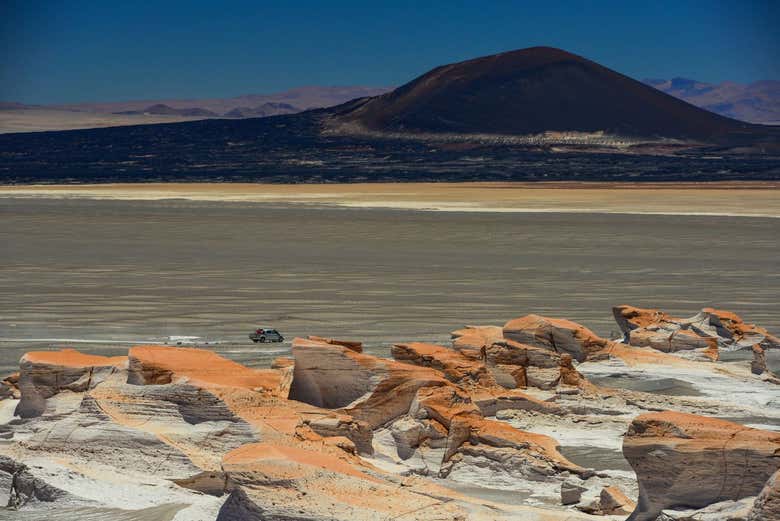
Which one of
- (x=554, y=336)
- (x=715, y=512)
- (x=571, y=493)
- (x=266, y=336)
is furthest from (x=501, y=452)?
(x=266, y=336)

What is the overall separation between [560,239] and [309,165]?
55664 millimetres

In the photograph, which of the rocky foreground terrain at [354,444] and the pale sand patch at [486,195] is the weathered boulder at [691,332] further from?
the pale sand patch at [486,195]

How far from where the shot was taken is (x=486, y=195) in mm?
56781

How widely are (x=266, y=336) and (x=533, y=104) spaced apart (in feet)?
364

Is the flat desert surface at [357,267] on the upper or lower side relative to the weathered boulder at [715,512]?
lower

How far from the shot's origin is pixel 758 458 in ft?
22.5

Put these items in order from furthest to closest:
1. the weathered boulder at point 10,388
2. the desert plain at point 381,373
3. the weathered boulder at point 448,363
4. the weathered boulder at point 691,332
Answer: the weathered boulder at point 691,332 < the weathered boulder at point 448,363 < the weathered boulder at point 10,388 < the desert plain at point 381,373

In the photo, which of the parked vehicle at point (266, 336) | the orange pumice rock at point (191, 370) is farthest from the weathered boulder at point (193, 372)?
the parked vehicle at point (266, 336)

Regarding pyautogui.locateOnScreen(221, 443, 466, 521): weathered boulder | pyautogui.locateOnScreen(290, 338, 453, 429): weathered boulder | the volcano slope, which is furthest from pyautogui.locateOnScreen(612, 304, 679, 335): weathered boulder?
the volcano slope

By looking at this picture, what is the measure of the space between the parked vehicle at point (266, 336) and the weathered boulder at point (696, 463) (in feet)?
29.0

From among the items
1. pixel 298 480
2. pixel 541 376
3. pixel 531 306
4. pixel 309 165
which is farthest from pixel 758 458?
pixel 309 165

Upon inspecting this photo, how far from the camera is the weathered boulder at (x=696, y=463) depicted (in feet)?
22.5

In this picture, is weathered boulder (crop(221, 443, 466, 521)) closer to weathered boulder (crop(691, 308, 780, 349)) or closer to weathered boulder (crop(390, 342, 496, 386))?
weathered boulder (crop(390, 342, 496, 386))

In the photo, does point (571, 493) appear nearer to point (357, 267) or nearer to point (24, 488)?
point (24, 488)
